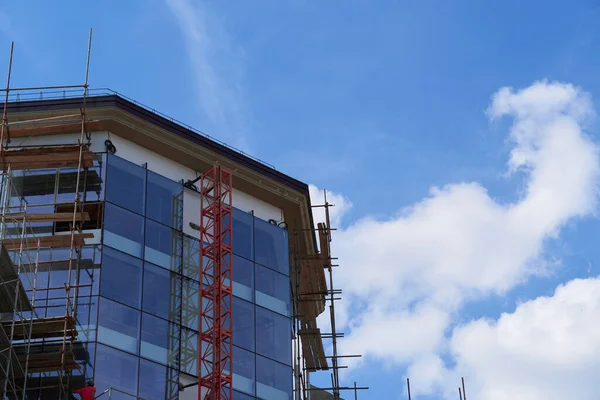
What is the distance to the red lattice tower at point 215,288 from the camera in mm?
38375

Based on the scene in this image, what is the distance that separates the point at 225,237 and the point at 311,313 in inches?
487

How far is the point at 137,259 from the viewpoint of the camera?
126 ft

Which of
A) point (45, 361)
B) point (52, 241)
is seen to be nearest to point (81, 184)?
point (52, 241)

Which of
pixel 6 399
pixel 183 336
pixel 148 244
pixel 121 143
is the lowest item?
pixel 6 399

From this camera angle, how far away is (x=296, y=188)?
4534 cm

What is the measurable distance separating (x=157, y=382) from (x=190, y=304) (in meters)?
3.58

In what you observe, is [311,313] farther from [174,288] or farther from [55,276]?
[55,276]

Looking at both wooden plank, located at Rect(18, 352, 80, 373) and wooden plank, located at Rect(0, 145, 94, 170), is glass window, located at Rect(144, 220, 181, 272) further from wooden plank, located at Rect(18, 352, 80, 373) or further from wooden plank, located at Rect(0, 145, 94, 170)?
wooden plank, located at Rect(18, 352, 80, 373)

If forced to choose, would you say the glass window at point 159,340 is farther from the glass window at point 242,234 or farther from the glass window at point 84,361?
the glass window at point 242,234

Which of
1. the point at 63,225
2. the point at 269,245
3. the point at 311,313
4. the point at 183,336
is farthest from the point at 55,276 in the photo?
the point at 311,313

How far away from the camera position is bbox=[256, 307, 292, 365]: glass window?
41125 mm

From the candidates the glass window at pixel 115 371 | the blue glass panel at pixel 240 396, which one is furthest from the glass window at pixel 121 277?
the blue glass panel at pixel 240 396

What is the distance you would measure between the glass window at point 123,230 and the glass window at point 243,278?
4.39 m

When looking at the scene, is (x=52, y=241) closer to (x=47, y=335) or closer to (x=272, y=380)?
(x=47, y=335)
